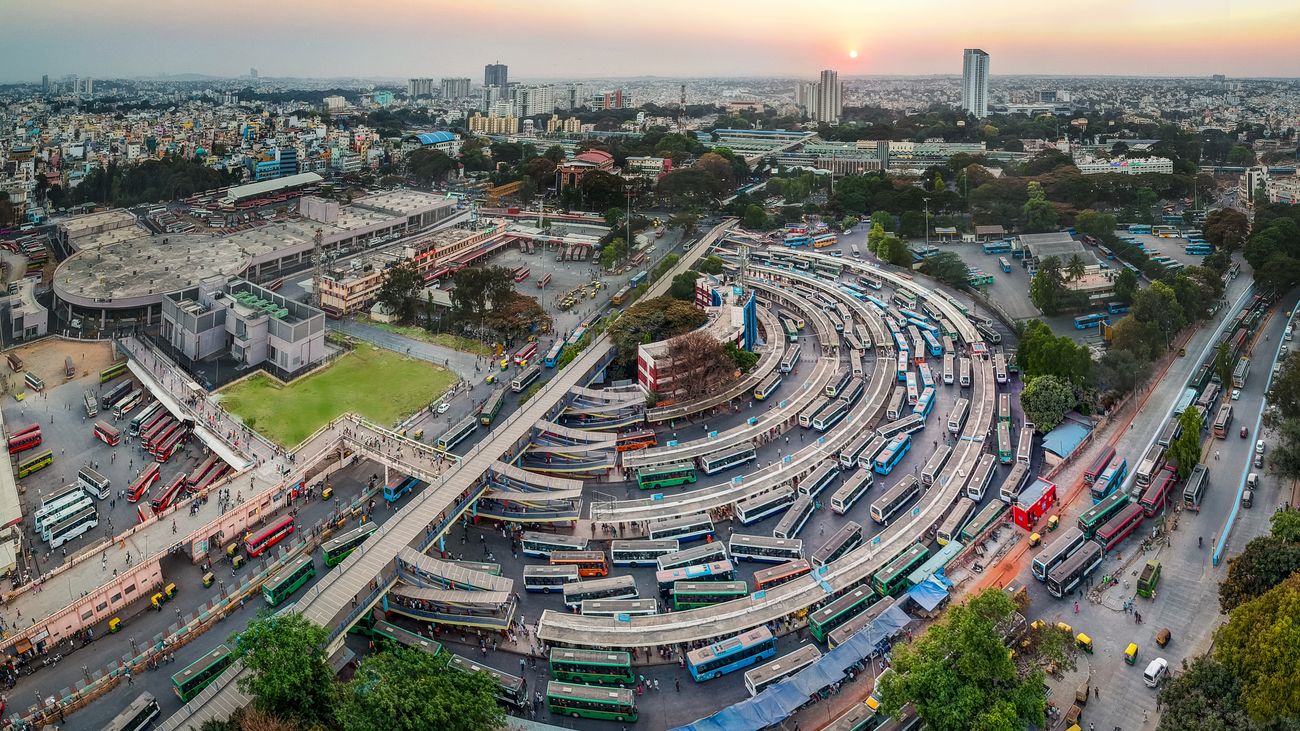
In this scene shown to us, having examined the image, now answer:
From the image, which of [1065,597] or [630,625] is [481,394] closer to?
[630,625]

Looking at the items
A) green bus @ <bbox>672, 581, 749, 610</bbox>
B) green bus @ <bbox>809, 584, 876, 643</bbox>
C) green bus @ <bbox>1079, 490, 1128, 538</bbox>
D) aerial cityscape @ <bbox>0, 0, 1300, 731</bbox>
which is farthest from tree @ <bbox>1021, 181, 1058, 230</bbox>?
green bus @ <bbox>672, 581, 749, 610</bbox>

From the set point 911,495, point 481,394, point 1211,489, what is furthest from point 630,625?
point 1211,489

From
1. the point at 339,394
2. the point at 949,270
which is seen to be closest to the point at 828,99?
the point at 949,270

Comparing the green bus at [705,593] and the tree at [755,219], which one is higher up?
the tree at [755,219]

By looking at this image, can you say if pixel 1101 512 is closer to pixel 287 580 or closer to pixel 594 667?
pixel 594 667

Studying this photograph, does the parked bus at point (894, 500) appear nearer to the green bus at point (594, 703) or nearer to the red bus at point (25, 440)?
the green bus at point (594, 703)

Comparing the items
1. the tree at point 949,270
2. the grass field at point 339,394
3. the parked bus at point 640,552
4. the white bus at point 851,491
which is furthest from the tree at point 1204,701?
the tree at point 949,270
